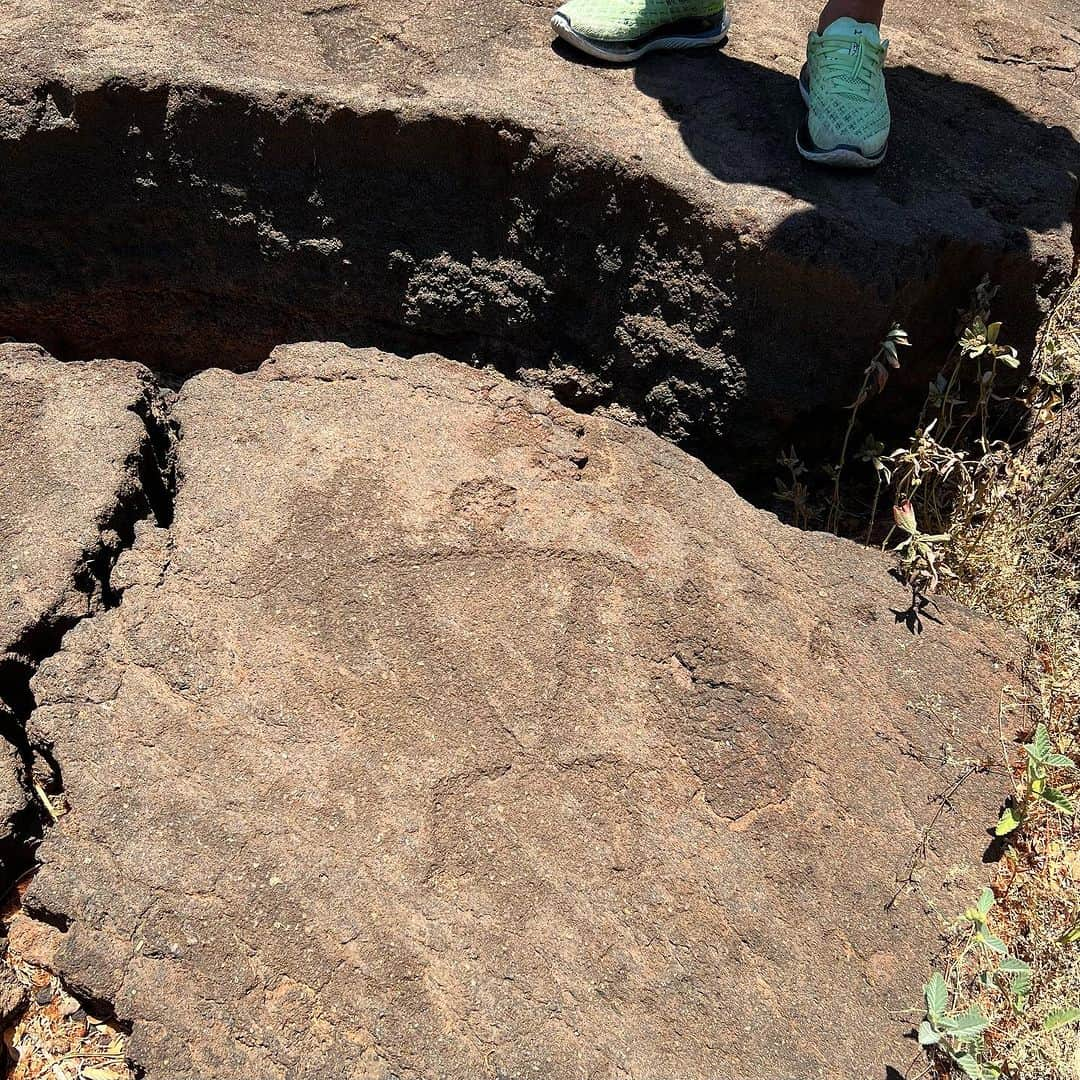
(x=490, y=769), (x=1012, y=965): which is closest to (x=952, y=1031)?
(x=1012, y=965)

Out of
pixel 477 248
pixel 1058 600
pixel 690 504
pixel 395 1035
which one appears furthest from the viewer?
pixel 477 248

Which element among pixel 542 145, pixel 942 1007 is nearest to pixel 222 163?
pixel 542 145

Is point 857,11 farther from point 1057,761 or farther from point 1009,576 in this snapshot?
point 1057,761

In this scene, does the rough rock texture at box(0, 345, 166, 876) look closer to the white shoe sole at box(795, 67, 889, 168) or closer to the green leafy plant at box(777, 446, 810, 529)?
the green leafy plant at box(777, 446, 810, 529)

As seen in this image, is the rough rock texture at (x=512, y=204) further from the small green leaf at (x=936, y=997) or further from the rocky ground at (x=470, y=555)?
the small green leaf at (x=936, y=997)

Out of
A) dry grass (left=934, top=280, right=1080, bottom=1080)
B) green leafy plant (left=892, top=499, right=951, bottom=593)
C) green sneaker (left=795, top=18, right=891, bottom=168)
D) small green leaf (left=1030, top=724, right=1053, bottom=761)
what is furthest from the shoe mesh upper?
small green leaf (left=1030, top=724, right=1053, bottom=761)

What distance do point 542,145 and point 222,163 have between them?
71 centimetres

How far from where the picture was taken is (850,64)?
2.39 m

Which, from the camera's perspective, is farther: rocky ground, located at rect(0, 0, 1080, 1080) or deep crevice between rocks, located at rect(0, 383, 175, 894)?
deep crevice between rocks, located at rect(0, 383, 175, 894)

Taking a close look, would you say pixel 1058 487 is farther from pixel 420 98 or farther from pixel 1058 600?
pixel 420 98

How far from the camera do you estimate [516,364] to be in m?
2.55

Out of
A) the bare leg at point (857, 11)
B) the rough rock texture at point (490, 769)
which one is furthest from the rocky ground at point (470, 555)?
the bare leg at point (857, 11)

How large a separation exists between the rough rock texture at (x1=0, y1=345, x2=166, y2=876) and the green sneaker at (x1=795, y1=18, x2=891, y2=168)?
4.73 ft

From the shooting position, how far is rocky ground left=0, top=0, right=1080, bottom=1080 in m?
1.57
